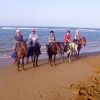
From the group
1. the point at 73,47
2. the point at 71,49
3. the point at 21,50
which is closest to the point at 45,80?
the point at 21,50

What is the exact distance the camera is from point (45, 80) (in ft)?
41.5

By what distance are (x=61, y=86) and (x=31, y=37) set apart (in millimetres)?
4737

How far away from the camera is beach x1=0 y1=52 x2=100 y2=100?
1049cm

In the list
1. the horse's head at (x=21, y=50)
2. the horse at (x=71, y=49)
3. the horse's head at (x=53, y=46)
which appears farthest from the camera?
the horse at (x=71, y=49)

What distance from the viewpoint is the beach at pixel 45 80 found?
34.4ft

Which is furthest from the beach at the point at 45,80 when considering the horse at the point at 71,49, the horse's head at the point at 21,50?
the horse at the point at 71,49

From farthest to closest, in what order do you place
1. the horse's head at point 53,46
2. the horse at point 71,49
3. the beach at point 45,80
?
the horse at point 71,49
the horse's head at point 53,46
the beach at point 45,80

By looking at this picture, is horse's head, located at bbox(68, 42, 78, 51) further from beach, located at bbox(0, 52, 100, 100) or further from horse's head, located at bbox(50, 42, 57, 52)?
horse's head, located at bbox(50, 42, 57, 52)

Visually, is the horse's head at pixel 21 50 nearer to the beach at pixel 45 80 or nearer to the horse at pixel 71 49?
the beach at pixel 45 80

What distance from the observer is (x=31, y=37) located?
15758mm

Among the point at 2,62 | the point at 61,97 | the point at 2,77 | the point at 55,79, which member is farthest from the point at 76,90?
the point at 2,62

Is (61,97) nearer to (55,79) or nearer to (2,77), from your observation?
(55,79)

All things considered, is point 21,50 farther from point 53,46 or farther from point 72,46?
point 72,46

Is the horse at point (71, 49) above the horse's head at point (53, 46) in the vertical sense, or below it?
below
